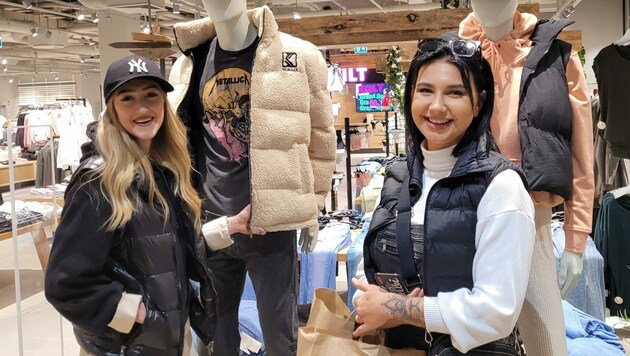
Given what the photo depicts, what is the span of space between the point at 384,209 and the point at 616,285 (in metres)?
3.00

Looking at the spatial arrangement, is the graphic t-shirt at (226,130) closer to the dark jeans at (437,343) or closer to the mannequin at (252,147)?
the mannequin at (252,147)

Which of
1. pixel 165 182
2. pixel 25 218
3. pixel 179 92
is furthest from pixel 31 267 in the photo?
pixel 165 182

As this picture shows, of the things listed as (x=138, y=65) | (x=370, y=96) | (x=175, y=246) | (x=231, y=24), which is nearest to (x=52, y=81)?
(x=370, y=96)

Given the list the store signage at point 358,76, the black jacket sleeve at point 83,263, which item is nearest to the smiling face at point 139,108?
the black jacket sleeve at point 83,263

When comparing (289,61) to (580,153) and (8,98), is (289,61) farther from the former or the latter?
(8,98)

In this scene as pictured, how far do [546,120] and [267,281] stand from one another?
1.17 m

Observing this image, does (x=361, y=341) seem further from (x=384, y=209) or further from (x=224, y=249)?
(x=224, y=249)

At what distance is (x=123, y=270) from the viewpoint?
5.78 ft

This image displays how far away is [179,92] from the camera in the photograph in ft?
8.13

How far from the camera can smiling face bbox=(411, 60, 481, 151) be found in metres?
1.49

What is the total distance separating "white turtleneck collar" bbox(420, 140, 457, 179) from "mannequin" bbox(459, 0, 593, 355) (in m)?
0.47

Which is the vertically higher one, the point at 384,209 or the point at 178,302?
the point at 384,209

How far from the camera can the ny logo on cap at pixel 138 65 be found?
5.97ft

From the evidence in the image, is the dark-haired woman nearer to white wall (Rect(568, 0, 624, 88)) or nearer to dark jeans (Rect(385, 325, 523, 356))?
dark jeans (Rect(385, 325, 523, 356))
